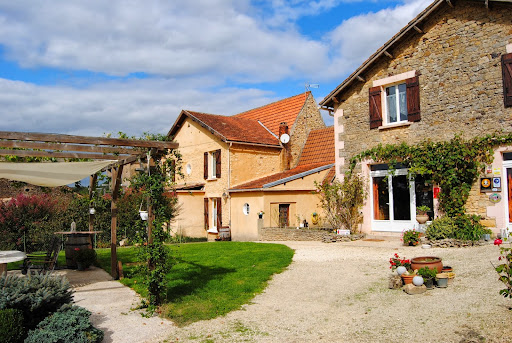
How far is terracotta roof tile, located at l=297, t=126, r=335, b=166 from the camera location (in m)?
20.6

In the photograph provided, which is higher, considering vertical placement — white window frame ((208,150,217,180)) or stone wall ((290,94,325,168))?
stone wall ((290,94,325,168))

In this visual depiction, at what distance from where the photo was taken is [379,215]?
14320 mm

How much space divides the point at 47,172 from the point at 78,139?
6.12ft

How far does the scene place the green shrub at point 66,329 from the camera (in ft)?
15.9

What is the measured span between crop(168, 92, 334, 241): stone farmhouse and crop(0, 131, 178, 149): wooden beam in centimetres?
1072

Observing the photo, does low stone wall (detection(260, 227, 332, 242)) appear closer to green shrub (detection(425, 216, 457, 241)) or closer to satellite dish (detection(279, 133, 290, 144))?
green shrub (detection(425, 216, 457, 241))

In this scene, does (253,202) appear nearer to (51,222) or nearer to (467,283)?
(51,222)

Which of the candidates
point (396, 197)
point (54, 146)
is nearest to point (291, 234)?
point (396, 197)

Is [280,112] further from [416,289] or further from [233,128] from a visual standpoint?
[416,289]

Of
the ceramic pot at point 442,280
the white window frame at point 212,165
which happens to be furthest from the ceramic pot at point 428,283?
the white window frame at point 212,165

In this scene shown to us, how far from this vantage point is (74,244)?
11.1 meters

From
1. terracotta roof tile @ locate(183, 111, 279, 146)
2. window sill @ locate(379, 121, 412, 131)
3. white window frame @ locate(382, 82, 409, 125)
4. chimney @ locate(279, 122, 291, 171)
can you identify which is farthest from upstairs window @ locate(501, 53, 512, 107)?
chimney @ locate(279, 122, 291, 171)

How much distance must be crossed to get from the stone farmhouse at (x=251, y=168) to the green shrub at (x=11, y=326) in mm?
13172

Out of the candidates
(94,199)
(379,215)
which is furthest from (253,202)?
(94,199)
